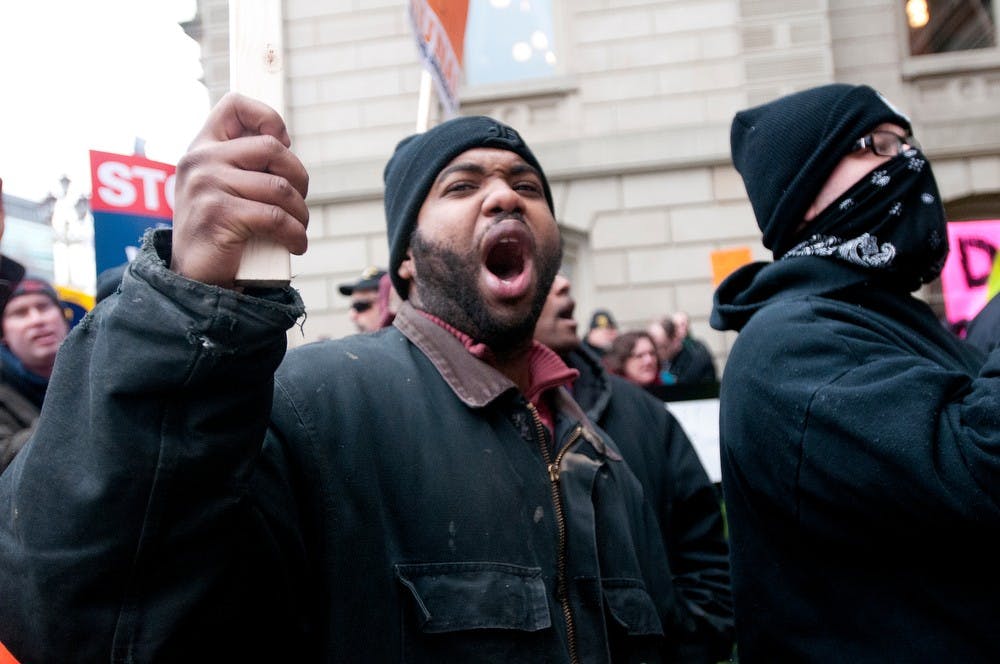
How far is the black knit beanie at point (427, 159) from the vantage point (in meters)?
2.01

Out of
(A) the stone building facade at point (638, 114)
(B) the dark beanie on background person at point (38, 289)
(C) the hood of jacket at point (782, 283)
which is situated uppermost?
(A) the stone building facade at point (638, 114)

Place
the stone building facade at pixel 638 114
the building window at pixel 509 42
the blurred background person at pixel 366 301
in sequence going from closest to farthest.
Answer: the blurred background person at pixel 366 301
the stone building facade at pixel 638 114
the building window at pixel 509 42

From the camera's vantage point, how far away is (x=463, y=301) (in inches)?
74.9

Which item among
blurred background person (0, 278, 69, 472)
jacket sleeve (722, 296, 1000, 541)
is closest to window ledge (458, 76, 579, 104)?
blurred background person (0, 278, 69, 472)

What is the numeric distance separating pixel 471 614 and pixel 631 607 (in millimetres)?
431

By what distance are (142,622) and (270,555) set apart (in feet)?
0.86

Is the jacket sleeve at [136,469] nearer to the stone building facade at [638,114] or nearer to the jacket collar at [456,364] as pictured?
the jacket collar at [456,364]

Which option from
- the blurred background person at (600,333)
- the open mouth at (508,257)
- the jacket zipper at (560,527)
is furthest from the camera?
the blurred background person at (600,333)

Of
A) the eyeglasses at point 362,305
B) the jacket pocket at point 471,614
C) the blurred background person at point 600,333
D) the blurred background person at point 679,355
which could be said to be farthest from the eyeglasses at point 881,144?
the blurred background person at point 679,355

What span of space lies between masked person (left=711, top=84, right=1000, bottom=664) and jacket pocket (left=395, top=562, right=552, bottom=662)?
511mm

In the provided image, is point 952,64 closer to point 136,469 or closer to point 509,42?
point 509,42

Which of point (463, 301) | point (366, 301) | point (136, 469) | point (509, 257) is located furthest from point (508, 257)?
point (366, 301)

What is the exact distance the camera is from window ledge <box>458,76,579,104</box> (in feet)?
33.1

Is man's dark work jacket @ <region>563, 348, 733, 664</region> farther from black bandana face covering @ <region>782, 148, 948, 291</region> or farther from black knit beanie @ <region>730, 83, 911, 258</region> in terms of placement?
black bandana face covering @ <region>782, 148, 948, 291</region>
